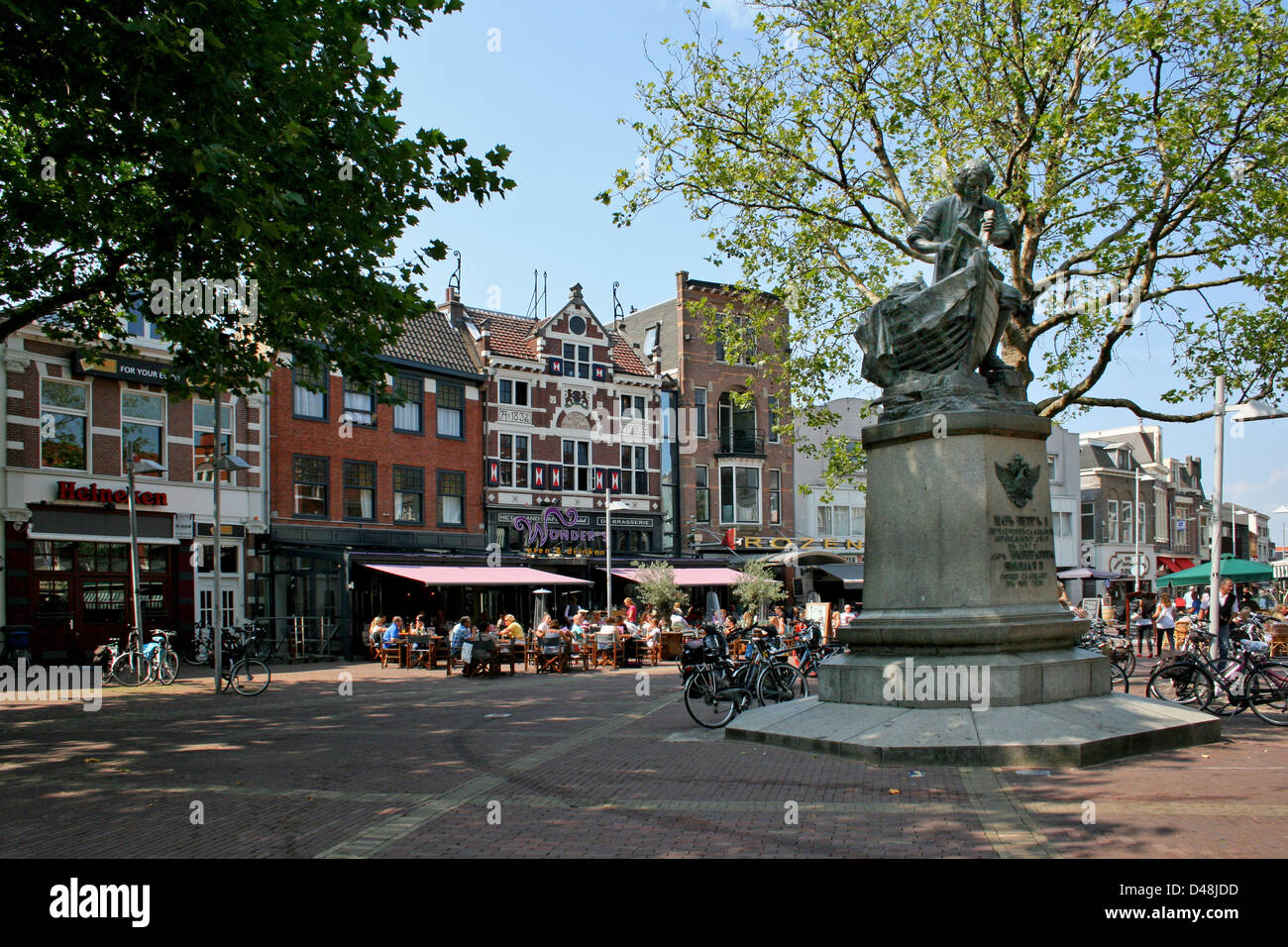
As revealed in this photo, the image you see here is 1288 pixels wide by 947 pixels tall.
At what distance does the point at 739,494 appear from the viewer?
45.4m

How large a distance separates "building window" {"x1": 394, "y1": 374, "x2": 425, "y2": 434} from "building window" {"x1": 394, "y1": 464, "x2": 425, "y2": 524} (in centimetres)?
140

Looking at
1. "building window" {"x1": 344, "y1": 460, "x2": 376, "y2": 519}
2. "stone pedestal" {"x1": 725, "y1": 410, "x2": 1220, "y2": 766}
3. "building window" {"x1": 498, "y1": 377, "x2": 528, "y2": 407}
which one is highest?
"building window" {"x1": 498, "y1": 377, "x2": 528, "y2": 407}

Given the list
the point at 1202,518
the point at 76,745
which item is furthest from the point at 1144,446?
the point at 76,745

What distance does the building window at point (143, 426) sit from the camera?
27.6 m

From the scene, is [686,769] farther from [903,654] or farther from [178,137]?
[178,137]

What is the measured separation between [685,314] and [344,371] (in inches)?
1231

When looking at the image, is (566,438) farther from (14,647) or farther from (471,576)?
(14,647)

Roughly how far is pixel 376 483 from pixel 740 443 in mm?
18107

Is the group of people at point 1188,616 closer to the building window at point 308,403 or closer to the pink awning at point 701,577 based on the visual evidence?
the pink awning at point 701,577

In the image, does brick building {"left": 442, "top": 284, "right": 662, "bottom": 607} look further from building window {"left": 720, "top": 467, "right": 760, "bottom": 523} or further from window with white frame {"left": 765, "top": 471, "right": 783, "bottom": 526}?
window with white frame {"left": 765, "top": 471, "right": 783, "bottom": 526}

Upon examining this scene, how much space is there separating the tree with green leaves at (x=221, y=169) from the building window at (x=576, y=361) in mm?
25370

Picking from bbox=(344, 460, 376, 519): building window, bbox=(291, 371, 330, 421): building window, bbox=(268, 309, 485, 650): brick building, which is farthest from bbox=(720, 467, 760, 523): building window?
bbox=(291, 371, 330, 421): building window

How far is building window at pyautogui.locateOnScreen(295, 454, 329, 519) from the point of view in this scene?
31781 millimetres

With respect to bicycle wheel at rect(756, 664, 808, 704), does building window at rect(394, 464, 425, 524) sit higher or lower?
higher
